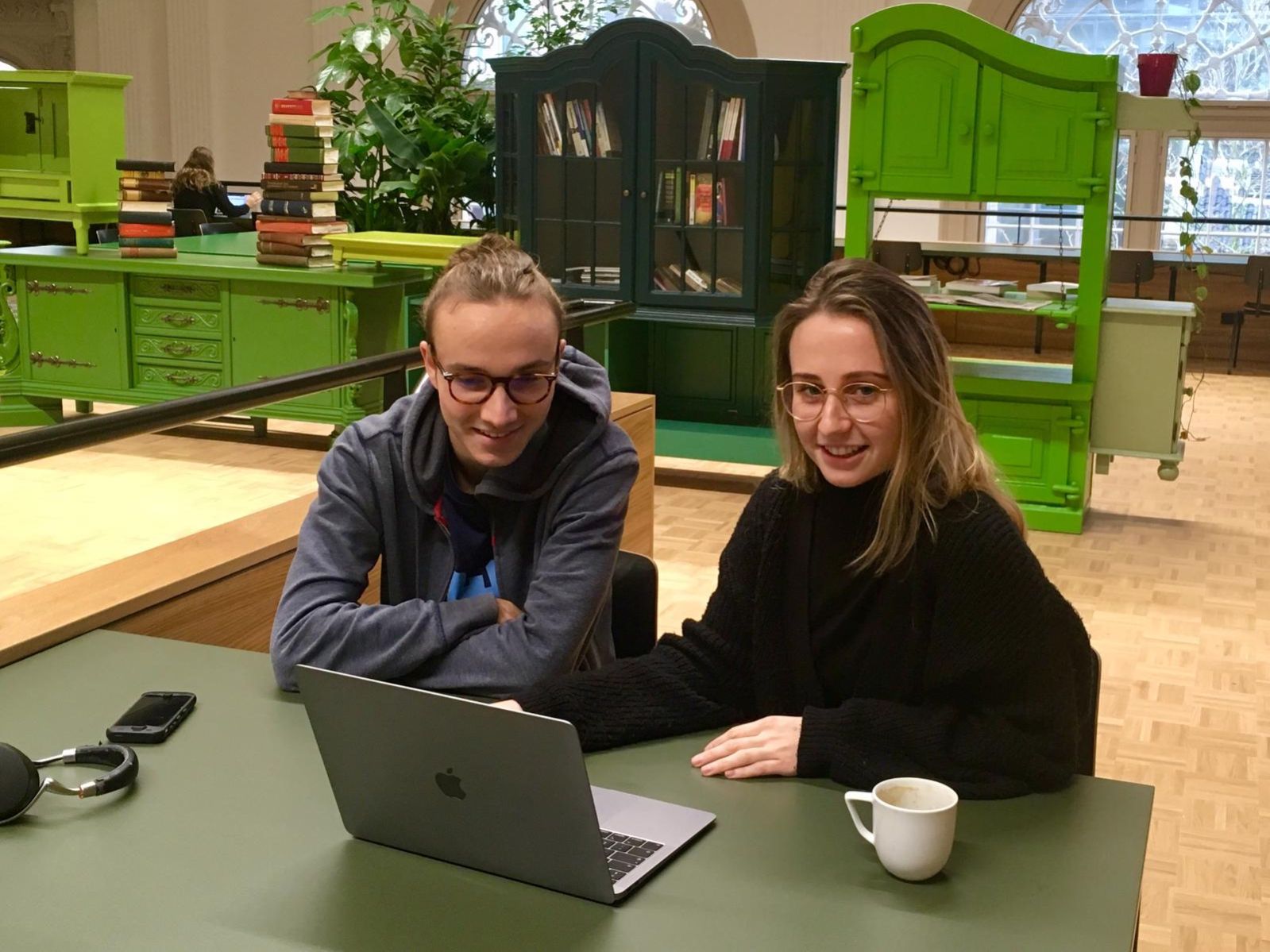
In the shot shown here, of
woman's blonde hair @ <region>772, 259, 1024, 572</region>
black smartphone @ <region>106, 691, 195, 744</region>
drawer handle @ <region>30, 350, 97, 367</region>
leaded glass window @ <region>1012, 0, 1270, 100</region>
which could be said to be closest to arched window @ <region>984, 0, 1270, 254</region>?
leaded glass window @ <region>1012, 0, 1270, 100</region>

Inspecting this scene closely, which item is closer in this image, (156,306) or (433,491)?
(433,491)

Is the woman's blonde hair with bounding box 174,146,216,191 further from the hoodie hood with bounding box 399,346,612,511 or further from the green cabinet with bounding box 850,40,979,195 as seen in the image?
the hoodie hood with bounding box 399,346,612,511

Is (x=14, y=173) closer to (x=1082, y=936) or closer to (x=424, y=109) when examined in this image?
(x=424, y=109)

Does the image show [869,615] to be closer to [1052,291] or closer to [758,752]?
[758,752]

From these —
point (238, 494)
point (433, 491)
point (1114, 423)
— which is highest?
point (433, 491)

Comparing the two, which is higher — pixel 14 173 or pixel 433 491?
pixel 14 173

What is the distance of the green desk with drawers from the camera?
21.5 feet

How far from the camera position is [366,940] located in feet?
4.04

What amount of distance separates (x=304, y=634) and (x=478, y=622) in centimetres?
23

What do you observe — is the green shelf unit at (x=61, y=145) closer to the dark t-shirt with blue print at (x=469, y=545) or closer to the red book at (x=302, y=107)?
the red book at (x=302, y=107)

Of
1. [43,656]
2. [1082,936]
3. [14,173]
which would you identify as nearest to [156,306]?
[14,173]

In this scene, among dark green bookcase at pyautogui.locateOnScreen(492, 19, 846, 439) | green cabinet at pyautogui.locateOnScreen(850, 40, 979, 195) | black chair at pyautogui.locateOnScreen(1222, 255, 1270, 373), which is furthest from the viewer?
black chair at pyautogui.locateOnScreen(1222, 255, 1270, 373)

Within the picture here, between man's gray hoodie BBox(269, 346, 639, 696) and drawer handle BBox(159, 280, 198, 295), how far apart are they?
505 cm

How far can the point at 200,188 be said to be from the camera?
973 cm
